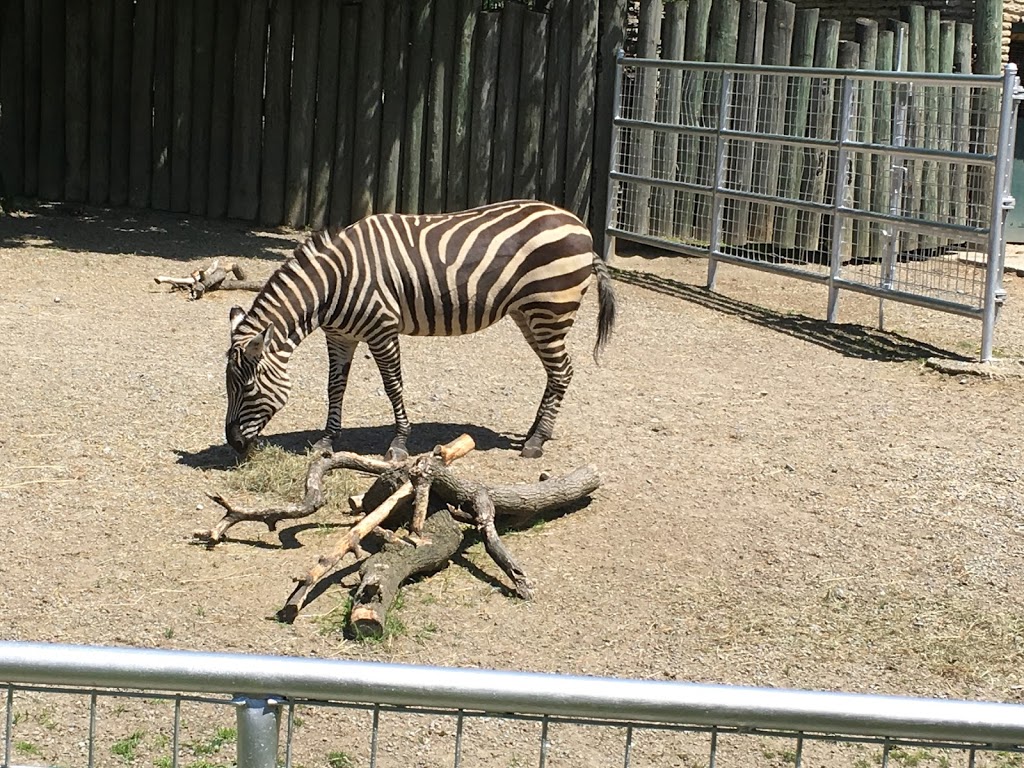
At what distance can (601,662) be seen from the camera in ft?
16.6

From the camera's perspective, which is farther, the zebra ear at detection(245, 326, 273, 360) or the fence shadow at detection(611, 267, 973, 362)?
the fence shadow at detection(611, 267, 973, 362)

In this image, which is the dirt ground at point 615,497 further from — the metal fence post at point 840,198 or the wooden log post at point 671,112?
the wooden log post at point 671,112

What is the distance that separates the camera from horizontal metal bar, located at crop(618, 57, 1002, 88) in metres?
9.86

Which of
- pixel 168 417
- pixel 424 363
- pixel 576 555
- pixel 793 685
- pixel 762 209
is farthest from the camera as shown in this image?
pixel 762 209

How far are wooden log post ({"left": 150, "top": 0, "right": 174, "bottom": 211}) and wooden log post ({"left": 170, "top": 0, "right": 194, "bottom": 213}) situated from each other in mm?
73

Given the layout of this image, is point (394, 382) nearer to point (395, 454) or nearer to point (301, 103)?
point (395, 454)

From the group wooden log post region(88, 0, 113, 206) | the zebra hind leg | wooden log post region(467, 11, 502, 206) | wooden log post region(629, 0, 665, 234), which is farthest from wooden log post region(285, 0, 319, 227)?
the zebra hind leg

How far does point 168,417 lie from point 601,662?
3.42m

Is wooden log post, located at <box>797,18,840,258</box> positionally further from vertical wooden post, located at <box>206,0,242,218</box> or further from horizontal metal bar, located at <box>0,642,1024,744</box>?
horizontal metal bar, located at <box>0,642,1024,744</box>

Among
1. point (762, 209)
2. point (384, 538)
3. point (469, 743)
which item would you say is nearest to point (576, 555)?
point (384, 538)

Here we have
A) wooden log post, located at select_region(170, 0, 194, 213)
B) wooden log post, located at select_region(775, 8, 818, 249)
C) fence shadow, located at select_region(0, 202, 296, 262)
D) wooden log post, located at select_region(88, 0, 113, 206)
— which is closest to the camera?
fence shadow, located at select_region(0, 202, 296, 262)

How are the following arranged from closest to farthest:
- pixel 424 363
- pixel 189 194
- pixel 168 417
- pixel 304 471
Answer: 1. pixel 304 471
2. pixel 168 417
3. pixel 424 363
4. pixel 189 194

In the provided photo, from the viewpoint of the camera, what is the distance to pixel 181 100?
13.8 metres

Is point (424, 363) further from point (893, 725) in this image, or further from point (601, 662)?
point (893, 725)
